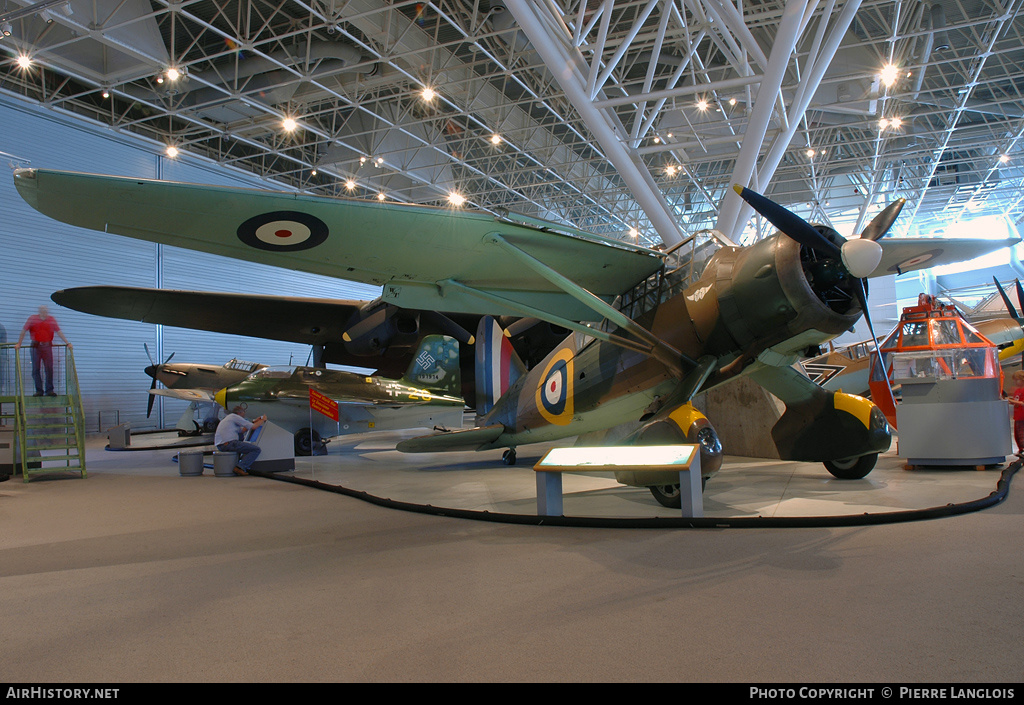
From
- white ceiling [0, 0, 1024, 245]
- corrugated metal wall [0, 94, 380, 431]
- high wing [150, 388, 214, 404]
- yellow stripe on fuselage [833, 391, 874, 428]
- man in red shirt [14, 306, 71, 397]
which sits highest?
white ceiling [0, 0, 1024, 245]

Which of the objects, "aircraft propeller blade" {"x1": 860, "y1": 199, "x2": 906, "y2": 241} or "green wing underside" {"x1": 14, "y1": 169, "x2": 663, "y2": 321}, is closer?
"green wing underside" {"x1": 14, "y1": 169, "x2": 663, "y2": 321}

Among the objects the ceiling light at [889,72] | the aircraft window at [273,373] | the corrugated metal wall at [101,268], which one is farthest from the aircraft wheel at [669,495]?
the corrugated metal wall at [101,268]

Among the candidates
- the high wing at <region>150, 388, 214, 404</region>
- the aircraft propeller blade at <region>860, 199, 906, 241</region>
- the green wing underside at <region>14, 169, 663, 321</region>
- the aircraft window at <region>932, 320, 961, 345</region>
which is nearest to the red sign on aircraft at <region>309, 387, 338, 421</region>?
the green wing underside at <region>14, 169, 663, 321</region>

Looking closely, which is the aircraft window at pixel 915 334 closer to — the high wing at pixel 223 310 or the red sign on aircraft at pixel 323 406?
the red sign on aircraft at pixel 323 406

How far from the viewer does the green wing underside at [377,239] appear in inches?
176

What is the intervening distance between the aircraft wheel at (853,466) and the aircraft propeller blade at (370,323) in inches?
373

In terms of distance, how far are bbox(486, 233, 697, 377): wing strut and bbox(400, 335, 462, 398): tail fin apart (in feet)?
27.0

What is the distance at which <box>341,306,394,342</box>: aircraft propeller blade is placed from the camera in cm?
1327

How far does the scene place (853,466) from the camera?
632cm

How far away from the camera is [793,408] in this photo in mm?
6398

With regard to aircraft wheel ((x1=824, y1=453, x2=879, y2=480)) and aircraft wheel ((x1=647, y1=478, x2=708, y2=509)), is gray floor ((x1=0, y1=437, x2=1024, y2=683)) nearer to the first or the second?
aircraft wheel ((x1=647, y1=478, x2=708, y2=509))

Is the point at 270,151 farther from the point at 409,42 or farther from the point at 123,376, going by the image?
the point at 123,376

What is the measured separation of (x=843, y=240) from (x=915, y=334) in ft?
14.7
